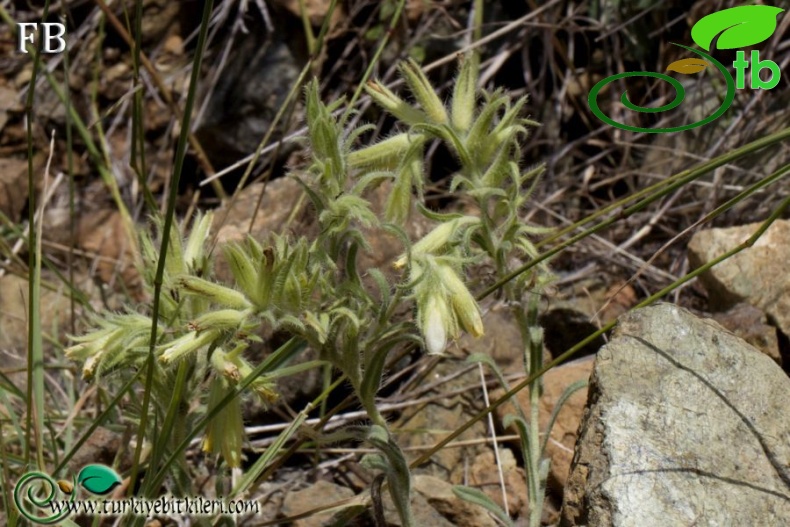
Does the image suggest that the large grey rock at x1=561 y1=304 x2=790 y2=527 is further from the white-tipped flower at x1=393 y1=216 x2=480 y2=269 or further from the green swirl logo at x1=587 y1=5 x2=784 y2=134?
the green swirl logo at x1=587 y1=5 x2=784 y2=134

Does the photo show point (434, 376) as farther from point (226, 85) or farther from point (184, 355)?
point (226, 85)

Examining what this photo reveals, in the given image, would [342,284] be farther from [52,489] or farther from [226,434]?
[52,489]

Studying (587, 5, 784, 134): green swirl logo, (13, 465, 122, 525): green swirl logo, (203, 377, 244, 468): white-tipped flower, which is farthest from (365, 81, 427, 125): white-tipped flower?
(587, 5, 784, 134): green swirl logo

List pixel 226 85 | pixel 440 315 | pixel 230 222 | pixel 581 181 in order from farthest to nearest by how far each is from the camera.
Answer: pixel 226 85 → pixel 581 181 → pixel 230 222 → pixel 440 315


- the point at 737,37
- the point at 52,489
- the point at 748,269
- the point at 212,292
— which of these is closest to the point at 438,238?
the point at 212,292

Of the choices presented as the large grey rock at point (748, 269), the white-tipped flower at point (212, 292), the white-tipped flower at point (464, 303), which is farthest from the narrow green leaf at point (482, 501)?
the large grey rock at point (748, 269)

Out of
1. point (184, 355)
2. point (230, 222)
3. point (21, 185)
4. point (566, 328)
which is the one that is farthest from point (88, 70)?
point (184, 355)
